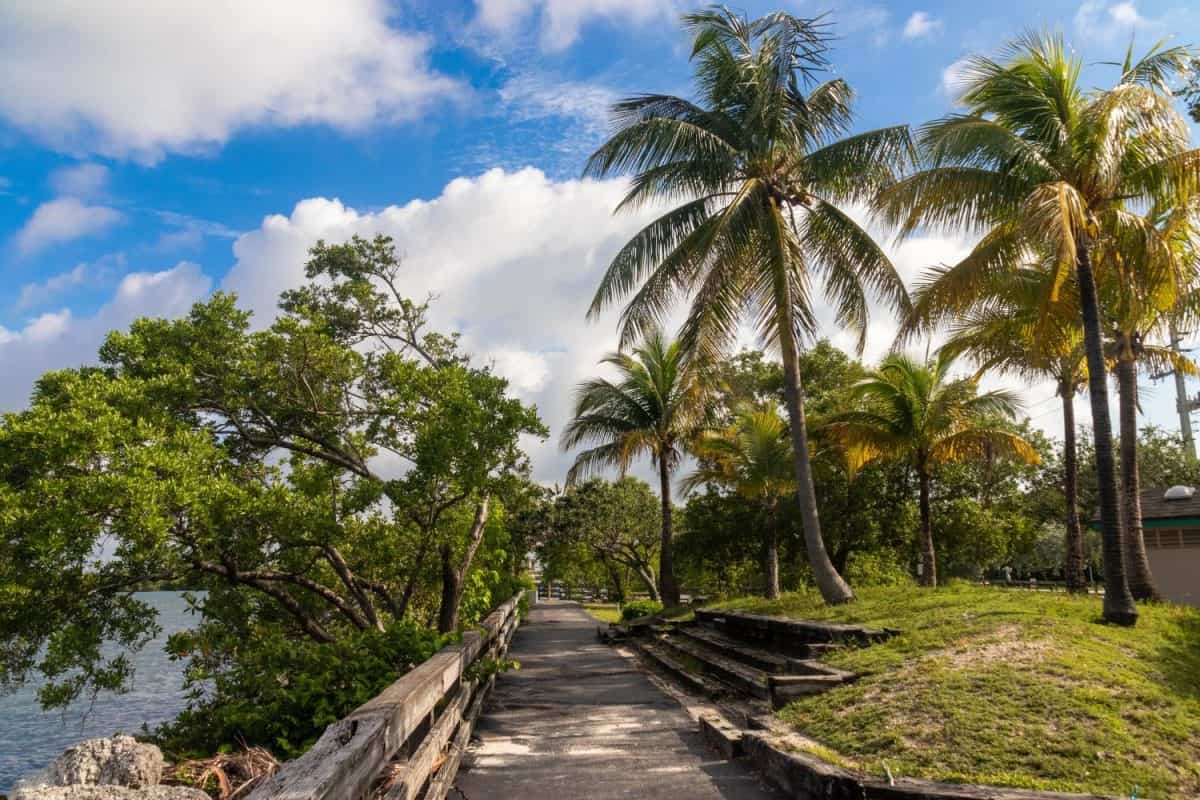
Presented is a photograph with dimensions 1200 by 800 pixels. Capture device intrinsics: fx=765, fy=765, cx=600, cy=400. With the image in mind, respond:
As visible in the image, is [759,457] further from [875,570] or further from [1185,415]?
[1185,415]

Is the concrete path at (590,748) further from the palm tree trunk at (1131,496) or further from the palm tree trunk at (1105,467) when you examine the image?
the palm tree trunk at (1131,496)

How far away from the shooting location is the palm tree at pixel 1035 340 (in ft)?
39.2

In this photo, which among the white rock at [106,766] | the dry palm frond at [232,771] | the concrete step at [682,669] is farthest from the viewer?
the concrete step at [682,669]

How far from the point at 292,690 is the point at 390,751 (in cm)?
267

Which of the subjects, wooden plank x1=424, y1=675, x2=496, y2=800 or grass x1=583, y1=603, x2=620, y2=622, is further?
→ grass x1=583, y1=603, x2=620, y2=622

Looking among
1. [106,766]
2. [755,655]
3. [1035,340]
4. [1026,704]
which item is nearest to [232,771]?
[106,766]

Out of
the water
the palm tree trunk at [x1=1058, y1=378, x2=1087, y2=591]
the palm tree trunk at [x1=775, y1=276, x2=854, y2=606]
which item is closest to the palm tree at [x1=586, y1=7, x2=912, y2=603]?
the palm tree trunk at [x1=775, y1=276, x2=854, y2=606]

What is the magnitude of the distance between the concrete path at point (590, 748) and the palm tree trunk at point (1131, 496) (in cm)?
687

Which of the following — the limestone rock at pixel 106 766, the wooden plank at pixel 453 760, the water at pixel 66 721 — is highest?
the limestone rock at pixel 106 766

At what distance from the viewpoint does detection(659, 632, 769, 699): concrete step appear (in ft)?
29.5

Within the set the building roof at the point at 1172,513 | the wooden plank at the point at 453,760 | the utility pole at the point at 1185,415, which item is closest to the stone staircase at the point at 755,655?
the wooden plank at the point at 453,760

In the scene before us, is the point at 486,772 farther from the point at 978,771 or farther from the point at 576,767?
the point at 978,771

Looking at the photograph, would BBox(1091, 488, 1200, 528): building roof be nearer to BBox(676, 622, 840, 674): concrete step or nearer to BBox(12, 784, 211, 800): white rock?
BBox(676, 622, 840, 674): concrete step

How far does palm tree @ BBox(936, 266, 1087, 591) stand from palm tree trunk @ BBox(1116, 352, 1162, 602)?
108 cm
